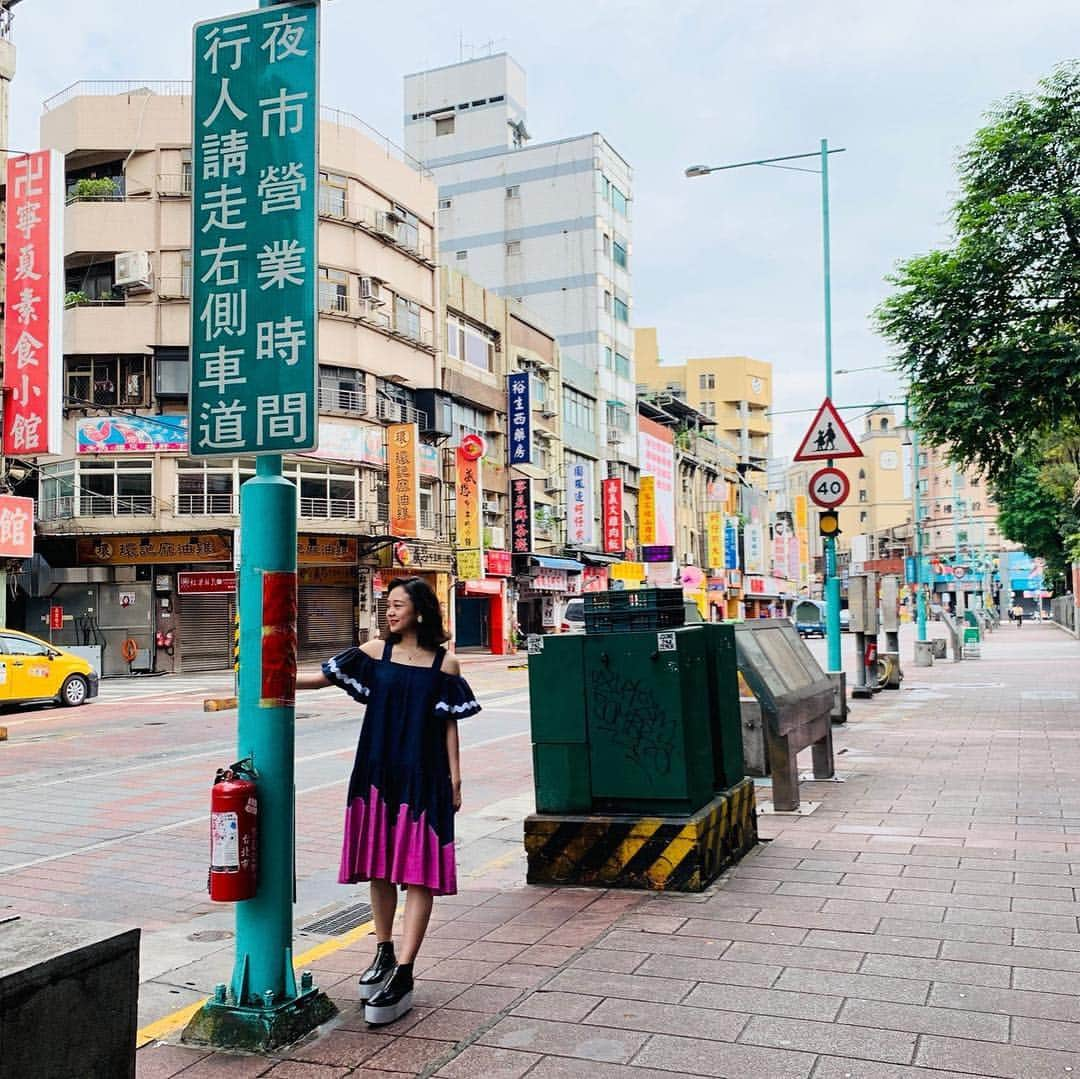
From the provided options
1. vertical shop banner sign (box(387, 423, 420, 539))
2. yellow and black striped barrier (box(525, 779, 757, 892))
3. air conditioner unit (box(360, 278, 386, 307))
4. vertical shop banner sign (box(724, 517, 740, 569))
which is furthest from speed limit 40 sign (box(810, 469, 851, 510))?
vertical shop banner sign (box(724, 517, 740, 569))

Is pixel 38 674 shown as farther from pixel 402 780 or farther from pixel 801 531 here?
pixel 801 531

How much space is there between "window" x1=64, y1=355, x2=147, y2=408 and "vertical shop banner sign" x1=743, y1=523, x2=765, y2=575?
5117 cm

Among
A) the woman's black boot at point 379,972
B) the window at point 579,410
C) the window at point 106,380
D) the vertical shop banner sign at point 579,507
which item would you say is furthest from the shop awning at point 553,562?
the woman's black boot at point 379,972

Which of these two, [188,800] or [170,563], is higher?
[170,563]

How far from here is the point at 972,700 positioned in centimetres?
1848

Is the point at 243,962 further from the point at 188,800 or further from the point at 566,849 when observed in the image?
the point at 188,800

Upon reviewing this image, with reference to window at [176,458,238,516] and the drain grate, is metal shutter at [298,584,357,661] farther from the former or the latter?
the drain grate

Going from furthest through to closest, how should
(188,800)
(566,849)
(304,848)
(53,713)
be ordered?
(53,713), (188,800), (304,848), (566,849)

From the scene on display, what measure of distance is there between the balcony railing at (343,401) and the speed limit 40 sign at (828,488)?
23752 millimetres

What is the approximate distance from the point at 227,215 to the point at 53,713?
1827 centimetres

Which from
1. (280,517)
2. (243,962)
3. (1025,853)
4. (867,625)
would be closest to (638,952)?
(243,962)

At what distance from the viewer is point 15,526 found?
26.5 m

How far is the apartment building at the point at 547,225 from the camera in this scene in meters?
56.3

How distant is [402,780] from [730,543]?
232 ft
